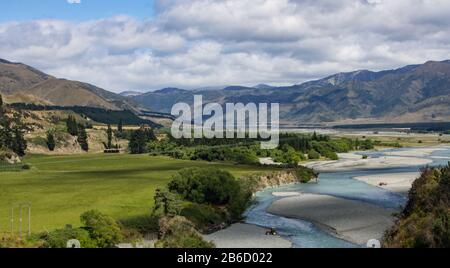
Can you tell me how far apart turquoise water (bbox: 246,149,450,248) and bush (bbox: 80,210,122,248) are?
2385cm

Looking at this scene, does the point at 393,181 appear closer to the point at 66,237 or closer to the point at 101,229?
the point at 101,229

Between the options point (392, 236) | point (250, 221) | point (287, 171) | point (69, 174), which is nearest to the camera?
point (392, 236)

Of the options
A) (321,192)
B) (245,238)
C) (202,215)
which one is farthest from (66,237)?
(321,192)

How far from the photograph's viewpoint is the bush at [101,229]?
216 feet

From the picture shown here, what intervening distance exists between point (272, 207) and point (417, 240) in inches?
2453

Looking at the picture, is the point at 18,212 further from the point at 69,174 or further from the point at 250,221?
the point at 69,174

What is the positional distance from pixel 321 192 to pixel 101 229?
7519 centimetres

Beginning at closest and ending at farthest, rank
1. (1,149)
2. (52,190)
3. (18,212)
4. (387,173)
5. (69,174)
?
(18,212) → (52,190) → (69,174) → (387,173) → (1,149)

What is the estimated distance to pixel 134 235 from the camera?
7538 cm

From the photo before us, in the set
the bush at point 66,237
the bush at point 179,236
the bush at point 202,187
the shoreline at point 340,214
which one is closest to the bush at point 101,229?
the bush at point 66,237

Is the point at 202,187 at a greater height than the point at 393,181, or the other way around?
the point at 202,187

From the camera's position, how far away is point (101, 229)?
66.8 metres

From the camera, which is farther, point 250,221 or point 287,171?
point 287,171
